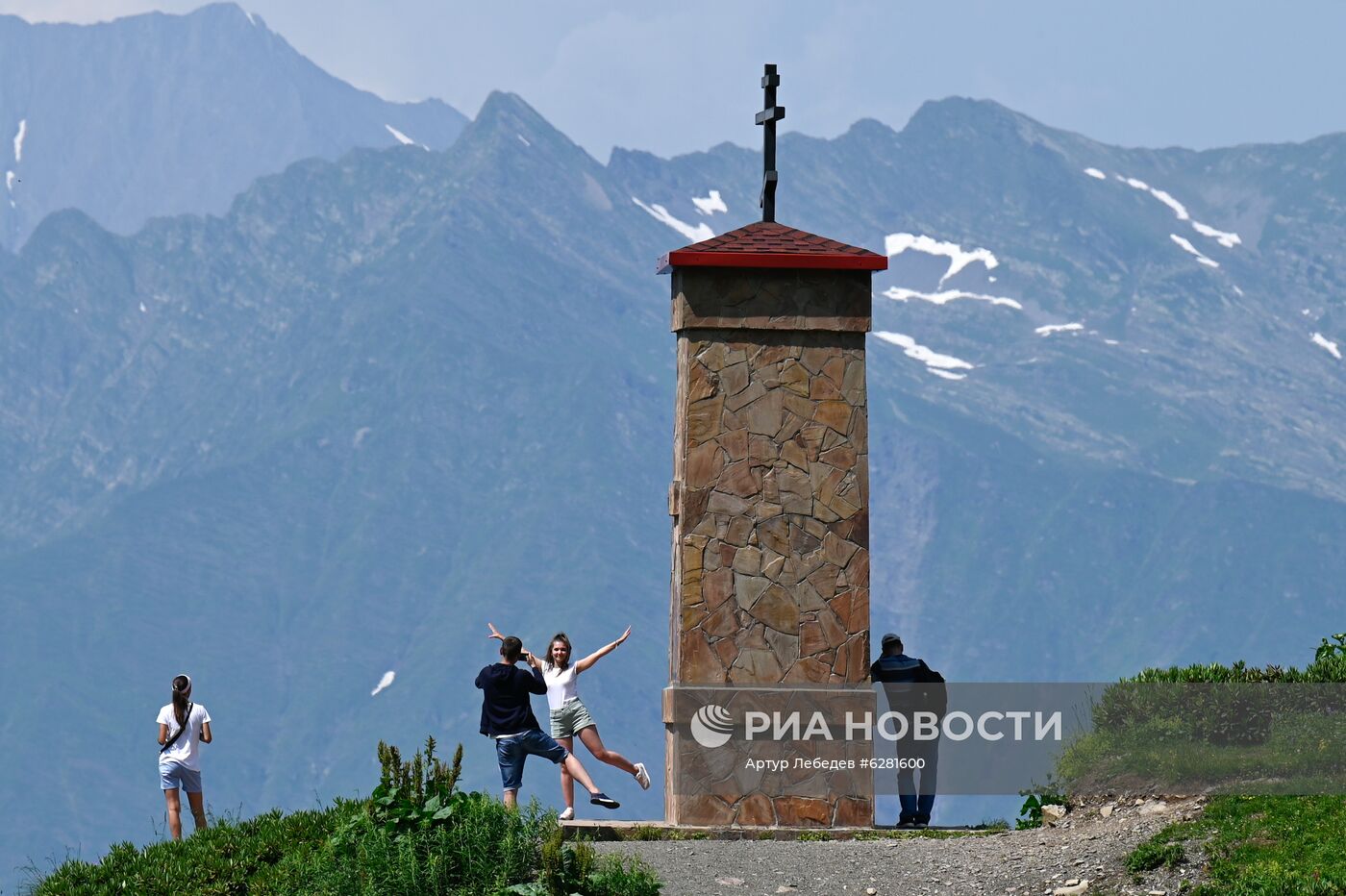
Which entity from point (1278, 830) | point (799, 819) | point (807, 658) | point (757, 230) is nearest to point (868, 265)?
point (757, 230)

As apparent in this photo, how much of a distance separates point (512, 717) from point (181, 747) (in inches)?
126

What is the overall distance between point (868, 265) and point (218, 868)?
810 cm

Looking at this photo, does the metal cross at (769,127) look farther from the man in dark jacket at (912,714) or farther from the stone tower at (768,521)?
the man in dark jacket at (912,714)

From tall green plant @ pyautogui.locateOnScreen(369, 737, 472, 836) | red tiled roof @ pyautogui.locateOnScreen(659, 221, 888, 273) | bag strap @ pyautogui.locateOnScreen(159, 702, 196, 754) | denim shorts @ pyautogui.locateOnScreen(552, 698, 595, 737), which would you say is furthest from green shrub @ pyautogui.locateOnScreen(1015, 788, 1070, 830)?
bag strap @ pyautogui.locateOnScreen(159, 702, 196, 754)

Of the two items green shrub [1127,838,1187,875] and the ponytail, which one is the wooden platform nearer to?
green shrub [1127,838,1187,875]

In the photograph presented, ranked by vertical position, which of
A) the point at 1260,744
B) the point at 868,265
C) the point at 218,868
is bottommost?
the point at 218,868

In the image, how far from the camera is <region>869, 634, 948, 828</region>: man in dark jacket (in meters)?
20.5

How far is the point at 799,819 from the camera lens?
20125 millimetres

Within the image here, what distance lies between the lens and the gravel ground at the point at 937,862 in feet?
55.8

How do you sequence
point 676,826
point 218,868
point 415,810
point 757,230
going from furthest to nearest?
point 757,230, point 676,826, point 218,868, point 415,810

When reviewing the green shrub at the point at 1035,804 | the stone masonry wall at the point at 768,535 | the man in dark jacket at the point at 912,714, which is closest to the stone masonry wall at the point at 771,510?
the stone masonry wall at the point at 768,535

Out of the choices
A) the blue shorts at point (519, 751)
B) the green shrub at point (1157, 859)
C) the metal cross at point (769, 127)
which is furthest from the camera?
the metal cross at point (769, 127)

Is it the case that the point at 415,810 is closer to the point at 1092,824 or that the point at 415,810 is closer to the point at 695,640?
the point at 695,640

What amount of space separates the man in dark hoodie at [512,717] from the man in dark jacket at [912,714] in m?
3.15
